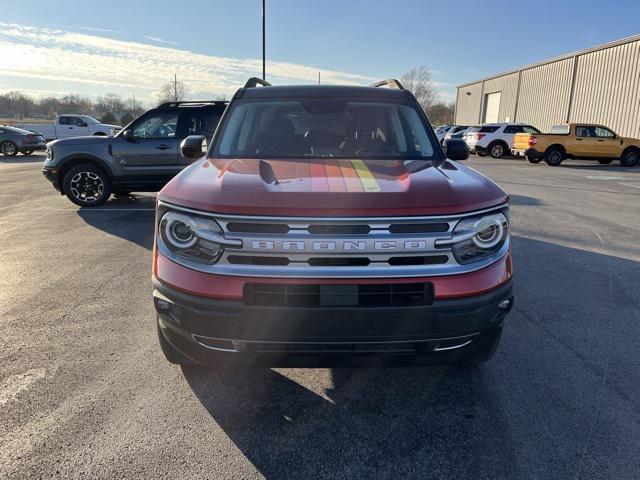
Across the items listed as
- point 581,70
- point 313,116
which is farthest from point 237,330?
point 581,70

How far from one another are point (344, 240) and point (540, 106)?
35.9m

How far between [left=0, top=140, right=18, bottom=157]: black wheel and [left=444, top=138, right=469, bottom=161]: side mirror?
23612 millimetres

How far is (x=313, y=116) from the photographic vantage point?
12.1 ft

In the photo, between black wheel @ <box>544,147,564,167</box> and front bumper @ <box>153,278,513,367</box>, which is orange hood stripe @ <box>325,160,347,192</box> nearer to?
front bumper @ <box>153,278,513,367</box>

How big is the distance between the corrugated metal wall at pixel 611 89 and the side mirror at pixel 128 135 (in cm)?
2422

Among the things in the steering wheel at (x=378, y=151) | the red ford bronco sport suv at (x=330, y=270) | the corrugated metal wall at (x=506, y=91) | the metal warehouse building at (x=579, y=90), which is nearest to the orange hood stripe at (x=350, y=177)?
the red ford bronco sport suv at (x=330, y=270)

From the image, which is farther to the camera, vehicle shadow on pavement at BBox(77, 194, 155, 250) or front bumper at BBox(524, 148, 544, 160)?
front bumper at BBox(524, 148, 544, 160)

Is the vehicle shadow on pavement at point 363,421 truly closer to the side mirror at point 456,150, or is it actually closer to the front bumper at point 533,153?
the side mirror at point 456,150

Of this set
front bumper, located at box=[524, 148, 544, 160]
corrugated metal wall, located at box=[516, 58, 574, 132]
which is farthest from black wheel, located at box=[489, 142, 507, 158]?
corrugated metal wall, located at box=[516, 58, 574, 132]

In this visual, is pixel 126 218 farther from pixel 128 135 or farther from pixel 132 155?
pixel 128 135

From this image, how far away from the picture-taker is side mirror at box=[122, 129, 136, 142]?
8523mm

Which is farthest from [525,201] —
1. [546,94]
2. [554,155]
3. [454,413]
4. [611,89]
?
[546,94]

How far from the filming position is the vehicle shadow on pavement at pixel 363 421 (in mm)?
2215

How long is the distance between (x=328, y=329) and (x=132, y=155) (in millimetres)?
7490
